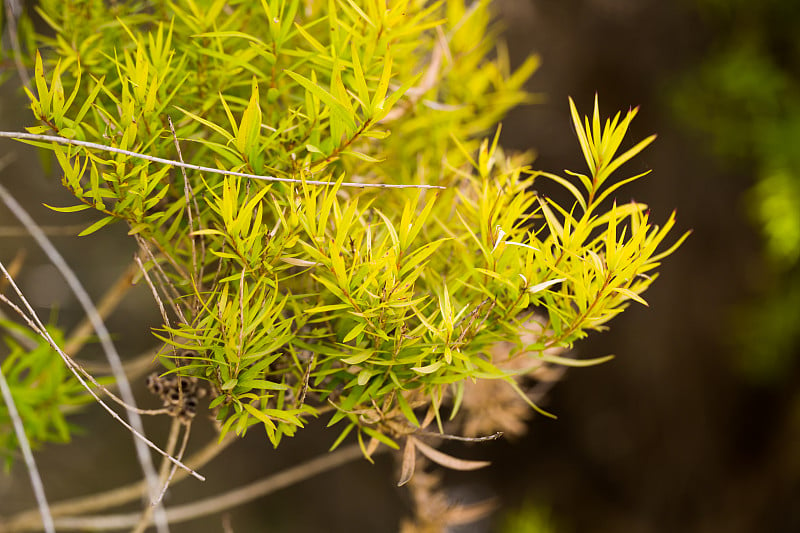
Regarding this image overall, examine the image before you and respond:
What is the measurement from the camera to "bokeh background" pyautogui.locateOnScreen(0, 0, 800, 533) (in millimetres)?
835

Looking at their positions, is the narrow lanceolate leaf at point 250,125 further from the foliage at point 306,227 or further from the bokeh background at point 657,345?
the bokeh background at point 657,345

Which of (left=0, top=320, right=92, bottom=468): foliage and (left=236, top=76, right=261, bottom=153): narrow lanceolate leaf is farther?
(left=0, top=320, right=92, bottom=468): foliage

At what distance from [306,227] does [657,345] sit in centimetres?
96

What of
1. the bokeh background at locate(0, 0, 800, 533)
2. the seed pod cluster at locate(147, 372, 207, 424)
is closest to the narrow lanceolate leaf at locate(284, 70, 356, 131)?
the seed pod cluster at locate(147, 372, 207, 424)

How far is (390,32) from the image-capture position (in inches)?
8.4

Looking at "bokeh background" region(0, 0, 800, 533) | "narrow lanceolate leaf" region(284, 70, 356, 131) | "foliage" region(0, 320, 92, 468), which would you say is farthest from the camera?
"bokeh background" region(0, 0, 800, 533)

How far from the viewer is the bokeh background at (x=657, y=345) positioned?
0.84 metres

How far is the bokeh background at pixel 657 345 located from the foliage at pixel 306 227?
0.69 m

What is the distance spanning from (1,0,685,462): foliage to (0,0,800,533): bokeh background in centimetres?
69

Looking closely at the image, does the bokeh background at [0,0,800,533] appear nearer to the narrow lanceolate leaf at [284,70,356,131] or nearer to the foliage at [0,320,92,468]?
the foliage at [0,320,92,468]

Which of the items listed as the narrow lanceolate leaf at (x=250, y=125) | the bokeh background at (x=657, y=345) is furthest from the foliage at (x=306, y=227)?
the bokeh background at (x=657, y=345)

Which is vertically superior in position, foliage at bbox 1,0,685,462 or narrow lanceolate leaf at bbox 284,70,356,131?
narrow lanceolate leaf at bbox 284,70,356,131

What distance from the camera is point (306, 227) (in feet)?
0.58

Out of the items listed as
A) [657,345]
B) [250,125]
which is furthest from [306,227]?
[657,345]
